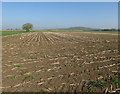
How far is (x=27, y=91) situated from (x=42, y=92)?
2.63ft

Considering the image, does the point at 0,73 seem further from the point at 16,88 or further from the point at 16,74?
the point at 16,88

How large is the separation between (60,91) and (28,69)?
357 centimetres

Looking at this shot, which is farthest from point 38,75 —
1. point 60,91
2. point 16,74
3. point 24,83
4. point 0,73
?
point 0,73

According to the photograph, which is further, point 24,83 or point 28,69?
point 28,69

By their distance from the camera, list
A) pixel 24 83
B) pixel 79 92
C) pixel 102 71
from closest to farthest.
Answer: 1. pixel 79 92
2. pixel 24 83
3. pixel 102 71

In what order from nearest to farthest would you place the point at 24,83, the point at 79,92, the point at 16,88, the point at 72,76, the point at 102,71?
the point at 79,92, the point at 16,88, the point at 24,83, the point at 72,76, the point at 102,71

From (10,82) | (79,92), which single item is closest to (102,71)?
(79,92)

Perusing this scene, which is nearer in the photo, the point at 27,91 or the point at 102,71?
the point at 27,91

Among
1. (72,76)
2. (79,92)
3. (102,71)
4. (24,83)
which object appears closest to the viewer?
(79,92)

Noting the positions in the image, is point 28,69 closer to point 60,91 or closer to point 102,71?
point 60,91

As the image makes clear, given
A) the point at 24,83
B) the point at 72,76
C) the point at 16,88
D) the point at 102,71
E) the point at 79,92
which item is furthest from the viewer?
the point at 102,71

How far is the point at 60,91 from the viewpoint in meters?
4.77

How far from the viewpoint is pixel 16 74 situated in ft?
21.4

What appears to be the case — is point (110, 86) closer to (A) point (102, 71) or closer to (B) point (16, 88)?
(A) point (102, 71)
